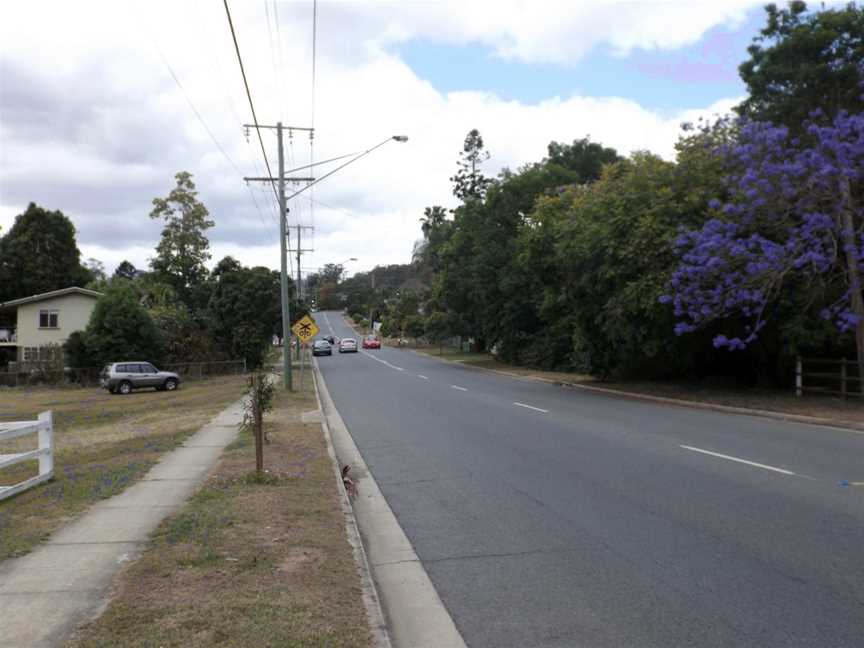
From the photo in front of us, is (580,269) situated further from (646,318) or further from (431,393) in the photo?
(431,393)

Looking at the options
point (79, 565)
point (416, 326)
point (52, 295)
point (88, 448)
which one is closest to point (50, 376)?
point (52, 295)

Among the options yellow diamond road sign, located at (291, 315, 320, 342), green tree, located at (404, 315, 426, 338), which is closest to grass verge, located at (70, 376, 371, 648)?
yellow diamond road sign, located at (291, 315, 320, 342)

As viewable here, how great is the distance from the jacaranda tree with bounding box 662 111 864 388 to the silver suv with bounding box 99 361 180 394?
26116 mm

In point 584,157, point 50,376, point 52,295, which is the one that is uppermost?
point 584,157

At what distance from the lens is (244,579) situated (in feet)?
18.5

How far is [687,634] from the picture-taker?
16.0 ft

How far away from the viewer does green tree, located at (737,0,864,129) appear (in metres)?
23.7

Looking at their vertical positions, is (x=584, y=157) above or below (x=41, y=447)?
above

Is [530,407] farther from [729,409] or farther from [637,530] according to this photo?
[637,530]

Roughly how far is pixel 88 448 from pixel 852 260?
17.4 meters

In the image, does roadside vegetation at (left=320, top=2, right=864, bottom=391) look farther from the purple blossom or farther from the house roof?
the house roof

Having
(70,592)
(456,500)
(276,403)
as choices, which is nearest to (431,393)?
(276,403)

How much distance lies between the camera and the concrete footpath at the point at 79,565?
15.8 ft

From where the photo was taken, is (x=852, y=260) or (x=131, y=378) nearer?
(x=852, y=260)
